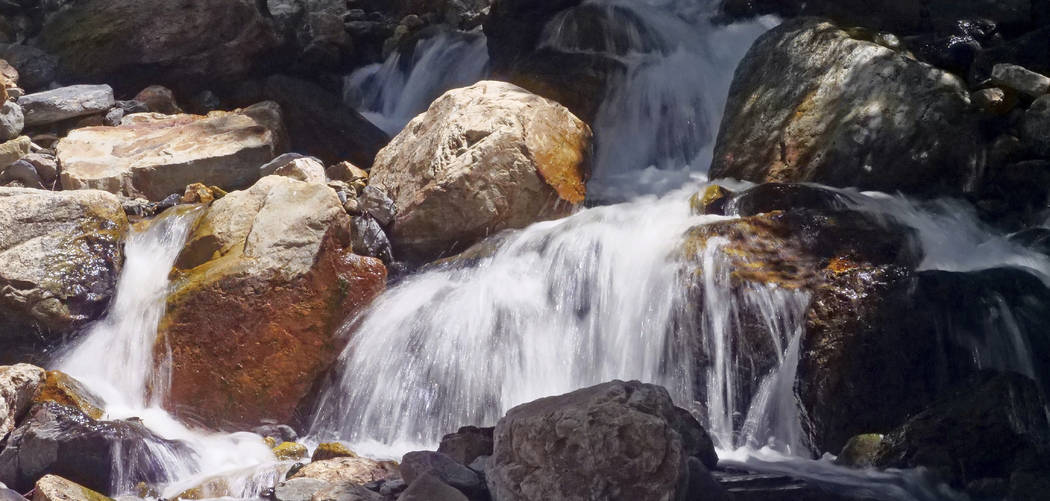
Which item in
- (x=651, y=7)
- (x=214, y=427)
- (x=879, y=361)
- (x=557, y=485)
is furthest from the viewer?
(x=651, y=7)

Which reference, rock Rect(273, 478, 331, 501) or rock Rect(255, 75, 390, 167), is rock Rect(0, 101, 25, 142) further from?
rock Rect(273, 478, 331, 501)

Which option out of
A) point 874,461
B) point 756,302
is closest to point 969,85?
point 756,302

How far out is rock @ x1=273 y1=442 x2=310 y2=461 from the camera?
521 cm

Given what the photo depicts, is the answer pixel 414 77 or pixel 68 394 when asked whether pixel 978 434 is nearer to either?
pixel 68 394

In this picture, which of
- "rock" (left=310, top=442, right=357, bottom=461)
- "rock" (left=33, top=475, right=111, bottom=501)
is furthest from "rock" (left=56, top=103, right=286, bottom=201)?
"rock" (left=33, top=475, right=111, bottom=501)

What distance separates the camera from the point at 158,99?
30.0ft

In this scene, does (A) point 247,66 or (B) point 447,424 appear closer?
(B) point 447,424

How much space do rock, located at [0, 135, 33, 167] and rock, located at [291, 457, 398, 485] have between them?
4.54 meters

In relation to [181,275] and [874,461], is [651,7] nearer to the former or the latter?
[181,275]

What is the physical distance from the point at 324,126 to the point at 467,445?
5.22m

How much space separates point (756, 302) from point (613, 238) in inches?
45.0

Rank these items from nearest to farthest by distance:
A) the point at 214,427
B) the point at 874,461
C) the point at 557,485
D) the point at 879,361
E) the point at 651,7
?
the point at 557,485 < the point at 874,461 < the point at 879,361 < the point at 214,427 < the point at 651,7

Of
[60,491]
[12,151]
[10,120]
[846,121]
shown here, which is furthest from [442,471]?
[10,120]

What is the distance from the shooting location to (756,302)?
512cm
